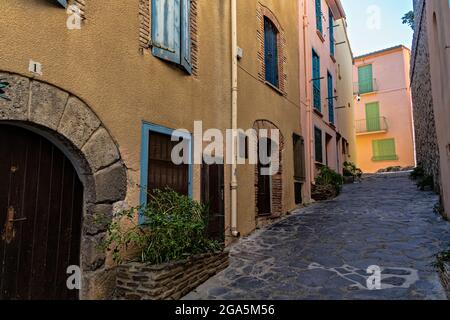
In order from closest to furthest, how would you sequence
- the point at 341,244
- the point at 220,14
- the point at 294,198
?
the point at 341,244 < the point at 220,14 < the point at 294,198

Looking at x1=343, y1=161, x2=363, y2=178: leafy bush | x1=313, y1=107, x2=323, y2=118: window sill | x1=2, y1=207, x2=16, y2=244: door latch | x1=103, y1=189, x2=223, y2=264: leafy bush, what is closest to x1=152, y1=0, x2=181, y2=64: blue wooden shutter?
x1=103, y1=189, x2=223, y2=264: leafy bush

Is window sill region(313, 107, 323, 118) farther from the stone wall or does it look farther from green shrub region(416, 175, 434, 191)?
green shrub region(416, 175, 434, 191)

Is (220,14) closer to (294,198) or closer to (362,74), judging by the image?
(294,198)

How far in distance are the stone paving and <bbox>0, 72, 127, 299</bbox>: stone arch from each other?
1.22 meters

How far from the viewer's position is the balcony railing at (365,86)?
2286 cm

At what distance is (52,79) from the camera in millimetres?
3188

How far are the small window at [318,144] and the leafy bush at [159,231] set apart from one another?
7787mm

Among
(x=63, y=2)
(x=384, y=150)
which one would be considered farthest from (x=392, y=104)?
(x=63, y=2)

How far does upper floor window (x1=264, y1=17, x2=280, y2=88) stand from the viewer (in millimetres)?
8164

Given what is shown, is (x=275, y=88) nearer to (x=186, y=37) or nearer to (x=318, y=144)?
(x=186, y=37)

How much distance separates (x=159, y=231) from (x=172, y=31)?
114 inches

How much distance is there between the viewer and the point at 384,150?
22281 mm
